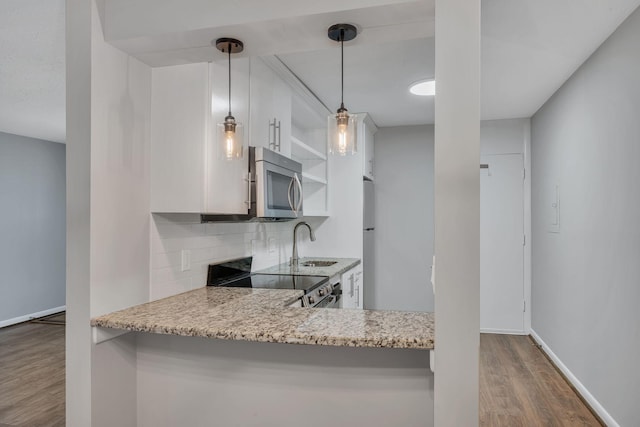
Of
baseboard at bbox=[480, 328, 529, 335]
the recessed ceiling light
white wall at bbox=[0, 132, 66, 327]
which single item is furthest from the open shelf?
white wall at bbox=[0, 132, 66, 327]

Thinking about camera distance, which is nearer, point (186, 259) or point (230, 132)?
point (230, 132)

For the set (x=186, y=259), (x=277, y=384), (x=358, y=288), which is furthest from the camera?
(x=358, y=288)

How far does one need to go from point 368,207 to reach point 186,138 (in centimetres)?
295

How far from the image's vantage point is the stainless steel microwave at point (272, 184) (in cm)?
240

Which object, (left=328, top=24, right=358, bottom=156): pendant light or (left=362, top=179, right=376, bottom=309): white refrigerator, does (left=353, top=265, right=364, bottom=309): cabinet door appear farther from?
(left=328, top=24, right=358, bottom=156): pendant light

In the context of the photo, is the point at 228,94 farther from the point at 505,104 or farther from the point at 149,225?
the point at 505,104

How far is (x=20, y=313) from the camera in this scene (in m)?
5.46

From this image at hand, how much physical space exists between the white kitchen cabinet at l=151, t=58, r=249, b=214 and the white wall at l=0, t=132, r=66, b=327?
4514 mm

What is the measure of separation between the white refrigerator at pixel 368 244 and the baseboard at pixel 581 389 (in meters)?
1.82

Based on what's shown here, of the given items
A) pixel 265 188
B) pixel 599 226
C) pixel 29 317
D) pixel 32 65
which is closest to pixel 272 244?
pixel 265 188

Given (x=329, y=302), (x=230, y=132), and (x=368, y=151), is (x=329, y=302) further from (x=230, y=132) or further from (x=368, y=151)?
(x=368, y=151)

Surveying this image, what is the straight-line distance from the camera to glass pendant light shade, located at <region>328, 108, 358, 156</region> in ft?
5.30

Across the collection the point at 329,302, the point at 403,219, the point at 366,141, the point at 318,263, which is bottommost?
the point at 329,302

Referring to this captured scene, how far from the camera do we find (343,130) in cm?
162
